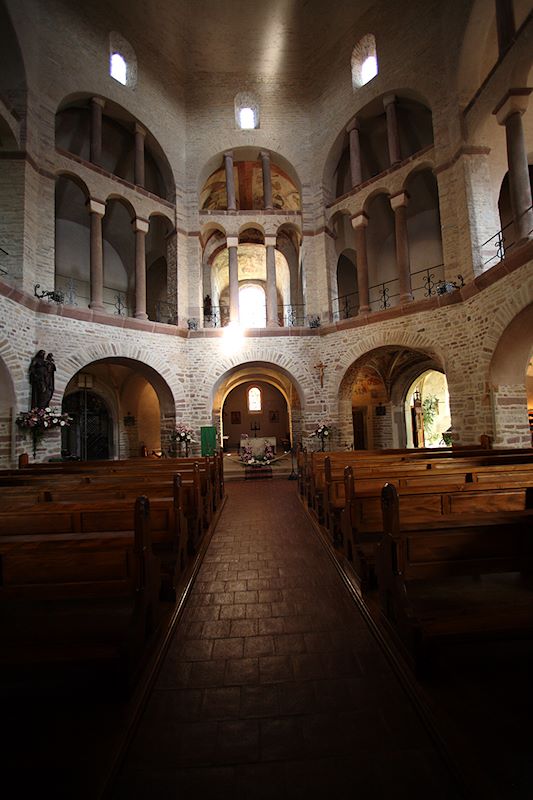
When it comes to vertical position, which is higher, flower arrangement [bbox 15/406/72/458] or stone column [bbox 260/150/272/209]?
stone column [bbox 260/150/272/209]

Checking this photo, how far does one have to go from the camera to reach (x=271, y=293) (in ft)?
48.4

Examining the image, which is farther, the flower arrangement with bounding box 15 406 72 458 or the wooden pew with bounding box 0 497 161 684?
the flower arrangement with bounding box 15 406 72 458

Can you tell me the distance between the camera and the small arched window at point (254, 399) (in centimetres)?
2517

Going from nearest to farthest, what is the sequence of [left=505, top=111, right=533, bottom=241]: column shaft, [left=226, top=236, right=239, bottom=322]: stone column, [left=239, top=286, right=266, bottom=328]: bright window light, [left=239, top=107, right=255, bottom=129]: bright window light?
1. [left=505, top=111, right=533, bottom=241]: column shaft
2. [left=226, top=236, right=239, bottom=322]: stone column
3. [left=239, top=107, right=255, bottom=129]: bright window light
4. [left=239, top=286, right=266, bottom=328]: bright window light

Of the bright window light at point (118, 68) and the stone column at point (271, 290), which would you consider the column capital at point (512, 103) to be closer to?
the stone column at point (271, 290)

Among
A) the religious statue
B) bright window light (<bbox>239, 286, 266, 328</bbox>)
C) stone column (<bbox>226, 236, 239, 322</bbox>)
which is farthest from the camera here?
bright window light (<bbox>239, 286, 266, 328</bbox>)

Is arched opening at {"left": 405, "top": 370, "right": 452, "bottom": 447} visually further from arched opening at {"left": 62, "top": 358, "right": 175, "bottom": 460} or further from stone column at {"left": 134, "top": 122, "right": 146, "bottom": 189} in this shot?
stone column at {"left": 134, "top": 122, "right": 146, "bottom": 189}

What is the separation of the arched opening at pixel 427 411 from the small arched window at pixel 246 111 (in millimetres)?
13091

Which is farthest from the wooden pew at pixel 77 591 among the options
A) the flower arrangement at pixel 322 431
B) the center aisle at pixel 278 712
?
the flower arrangement at pixel 322 431

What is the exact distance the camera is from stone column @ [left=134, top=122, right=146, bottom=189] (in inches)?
533

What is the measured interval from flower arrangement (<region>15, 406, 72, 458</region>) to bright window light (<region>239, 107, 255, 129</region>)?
550 inches

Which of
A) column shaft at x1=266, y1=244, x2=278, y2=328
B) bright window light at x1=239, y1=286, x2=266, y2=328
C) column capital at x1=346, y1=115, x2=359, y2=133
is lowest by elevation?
column shaft at x1=266, y1=244, x2=278, y2=328

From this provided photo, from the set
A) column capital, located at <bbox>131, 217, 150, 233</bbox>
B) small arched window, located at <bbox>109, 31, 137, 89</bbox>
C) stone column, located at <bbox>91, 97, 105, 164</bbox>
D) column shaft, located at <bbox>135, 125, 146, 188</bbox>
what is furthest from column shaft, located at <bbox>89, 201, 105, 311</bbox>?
small arched window, located at <bbox>109, 31, 137, 89</bbox>

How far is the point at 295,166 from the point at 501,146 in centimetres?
753
